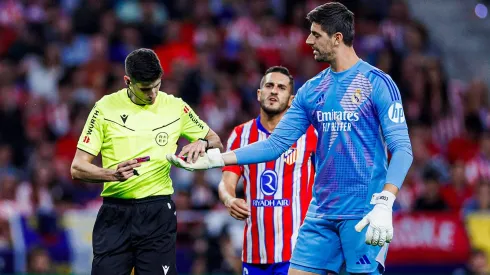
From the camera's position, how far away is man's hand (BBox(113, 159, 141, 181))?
7.21m

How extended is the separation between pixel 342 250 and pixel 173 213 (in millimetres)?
1707

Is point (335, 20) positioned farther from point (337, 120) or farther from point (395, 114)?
point (395, 114)

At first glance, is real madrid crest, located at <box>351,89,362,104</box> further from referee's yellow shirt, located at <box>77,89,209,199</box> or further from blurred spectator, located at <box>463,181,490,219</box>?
blurred spectator, located at <box>463,181,490,219</box>

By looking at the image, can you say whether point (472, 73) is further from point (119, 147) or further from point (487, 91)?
point (119, 147)

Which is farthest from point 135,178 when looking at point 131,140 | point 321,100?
point 321,100

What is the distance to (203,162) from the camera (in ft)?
22.2

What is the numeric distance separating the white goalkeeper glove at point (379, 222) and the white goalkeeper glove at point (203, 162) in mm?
1168

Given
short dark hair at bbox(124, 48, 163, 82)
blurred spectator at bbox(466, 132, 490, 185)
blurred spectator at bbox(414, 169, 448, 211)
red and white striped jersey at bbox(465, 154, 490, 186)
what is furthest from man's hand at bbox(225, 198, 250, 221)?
blurred spectator at bbox(466, 132, 490, 185)

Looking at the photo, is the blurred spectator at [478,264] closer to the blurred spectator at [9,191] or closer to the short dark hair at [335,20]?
the blurred spectator at [9,191]

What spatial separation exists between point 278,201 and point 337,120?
6.27 ft

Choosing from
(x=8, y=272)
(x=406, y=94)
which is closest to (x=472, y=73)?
(x=406, y=94)

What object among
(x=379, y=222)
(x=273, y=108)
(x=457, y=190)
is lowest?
(x=379, y=222)

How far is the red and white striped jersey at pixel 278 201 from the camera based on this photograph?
845 cm

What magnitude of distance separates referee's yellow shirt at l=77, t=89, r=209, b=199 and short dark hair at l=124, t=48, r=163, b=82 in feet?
1.11
